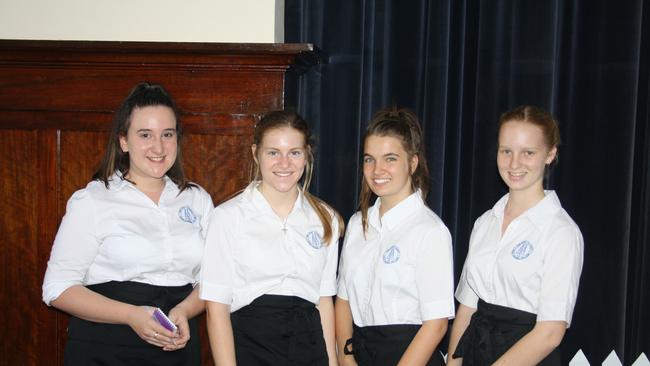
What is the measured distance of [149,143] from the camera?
1952 mm

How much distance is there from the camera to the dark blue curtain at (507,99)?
2.42 m

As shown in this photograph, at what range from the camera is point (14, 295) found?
2367 millimetres

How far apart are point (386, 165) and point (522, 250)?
504 millimetres

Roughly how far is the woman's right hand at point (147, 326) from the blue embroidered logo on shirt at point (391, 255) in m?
0.69

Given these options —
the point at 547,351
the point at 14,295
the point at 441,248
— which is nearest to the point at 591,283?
the point at 547,351

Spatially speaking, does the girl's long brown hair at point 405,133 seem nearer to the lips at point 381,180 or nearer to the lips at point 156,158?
the lips at point 381,180

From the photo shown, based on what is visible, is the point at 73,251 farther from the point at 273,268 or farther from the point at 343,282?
the point at 343,282

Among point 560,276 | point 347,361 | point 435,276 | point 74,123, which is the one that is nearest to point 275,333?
point 347,361

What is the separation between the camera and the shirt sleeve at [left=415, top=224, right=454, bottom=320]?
6.24ft

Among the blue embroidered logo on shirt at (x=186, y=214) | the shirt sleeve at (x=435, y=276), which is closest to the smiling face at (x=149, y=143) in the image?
the blue embroidered logo on shirt at (x=186, y=214)

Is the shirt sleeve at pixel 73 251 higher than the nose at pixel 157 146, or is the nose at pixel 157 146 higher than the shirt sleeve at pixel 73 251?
the nose at pixel 157 146

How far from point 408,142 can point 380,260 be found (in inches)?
15.7

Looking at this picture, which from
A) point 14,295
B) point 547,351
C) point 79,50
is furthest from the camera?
point 14,295

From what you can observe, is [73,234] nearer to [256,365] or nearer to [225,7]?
[256,365]
